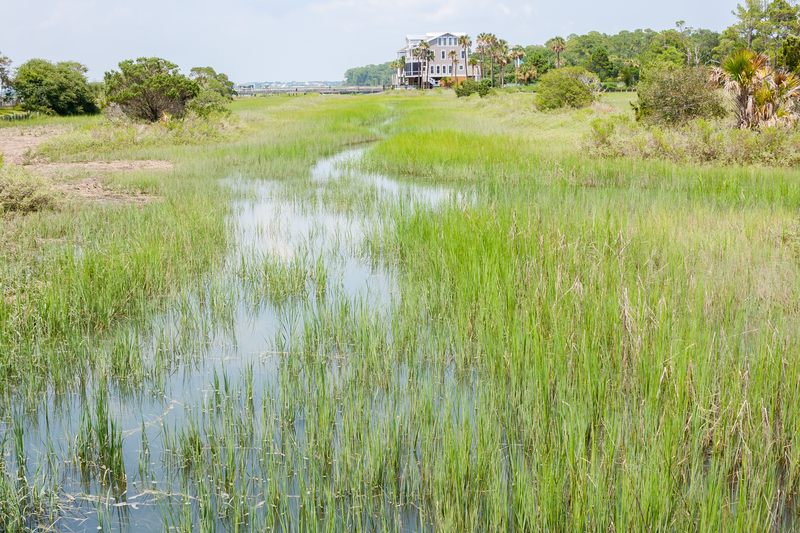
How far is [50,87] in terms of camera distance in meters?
32.2

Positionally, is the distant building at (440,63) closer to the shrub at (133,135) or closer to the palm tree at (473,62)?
the palm tree at (473,62)

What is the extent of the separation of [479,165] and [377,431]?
10379 mm

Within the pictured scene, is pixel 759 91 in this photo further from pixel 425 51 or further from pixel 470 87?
pixel 425 51

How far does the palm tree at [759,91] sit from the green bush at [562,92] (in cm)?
1399

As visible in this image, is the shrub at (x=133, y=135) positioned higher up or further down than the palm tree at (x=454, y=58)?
further down

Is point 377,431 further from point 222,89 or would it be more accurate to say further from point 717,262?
point 222,89

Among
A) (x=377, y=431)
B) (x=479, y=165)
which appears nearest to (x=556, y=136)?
(x=479, y=165)

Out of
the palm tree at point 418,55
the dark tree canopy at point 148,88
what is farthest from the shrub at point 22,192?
the palm tree at point 418,55

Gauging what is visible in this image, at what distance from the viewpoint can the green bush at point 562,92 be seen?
2861 cm

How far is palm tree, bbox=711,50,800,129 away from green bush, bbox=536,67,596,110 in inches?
551

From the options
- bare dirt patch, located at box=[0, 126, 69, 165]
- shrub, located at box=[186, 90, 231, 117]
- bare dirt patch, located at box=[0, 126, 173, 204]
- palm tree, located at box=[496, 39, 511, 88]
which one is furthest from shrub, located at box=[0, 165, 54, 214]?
palm tree, located at box=[496, 39, 511, 88]

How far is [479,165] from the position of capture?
498 inches

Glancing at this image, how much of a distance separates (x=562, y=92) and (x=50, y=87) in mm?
29375

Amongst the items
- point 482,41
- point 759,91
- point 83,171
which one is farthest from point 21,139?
point 482,41
